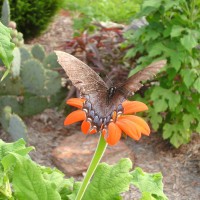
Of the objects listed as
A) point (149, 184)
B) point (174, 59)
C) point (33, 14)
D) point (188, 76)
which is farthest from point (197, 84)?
point (33, 14)

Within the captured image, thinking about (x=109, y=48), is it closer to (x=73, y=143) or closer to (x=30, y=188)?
(x=73, y=143)

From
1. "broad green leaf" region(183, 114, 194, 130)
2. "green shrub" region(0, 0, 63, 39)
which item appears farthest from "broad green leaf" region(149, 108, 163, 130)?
"green shrub" region(0, 0, 63, 39)

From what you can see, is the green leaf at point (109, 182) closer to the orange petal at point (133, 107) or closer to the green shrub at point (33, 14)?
the orange petal at point (133, 107)

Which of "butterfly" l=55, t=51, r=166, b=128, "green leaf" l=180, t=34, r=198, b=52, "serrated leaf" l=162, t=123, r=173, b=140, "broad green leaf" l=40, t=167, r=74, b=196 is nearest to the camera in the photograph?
"butterfly" l=55, t=51, r=166, b=128

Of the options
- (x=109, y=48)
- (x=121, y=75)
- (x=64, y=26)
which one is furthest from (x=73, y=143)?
(x=64, y=26)

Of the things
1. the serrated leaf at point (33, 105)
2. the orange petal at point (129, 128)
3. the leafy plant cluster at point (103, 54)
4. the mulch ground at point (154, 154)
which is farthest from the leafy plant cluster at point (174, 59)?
the orange petal at point (129, 128)

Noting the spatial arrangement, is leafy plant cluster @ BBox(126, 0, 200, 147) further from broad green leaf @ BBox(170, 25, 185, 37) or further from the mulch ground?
the mulch ground
